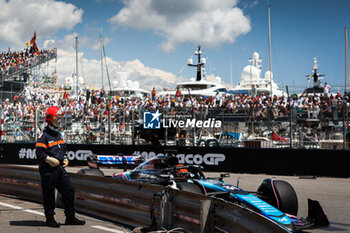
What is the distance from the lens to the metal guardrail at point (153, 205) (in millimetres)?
4637

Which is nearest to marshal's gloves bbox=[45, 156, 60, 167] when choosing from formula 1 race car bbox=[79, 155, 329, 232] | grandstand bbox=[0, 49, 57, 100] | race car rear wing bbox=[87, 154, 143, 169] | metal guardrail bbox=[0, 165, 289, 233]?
metal guardrail bbox=[0, 165, 289, 233]

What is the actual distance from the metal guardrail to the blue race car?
2.61 feet

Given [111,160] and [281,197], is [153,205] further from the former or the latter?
[111,160]

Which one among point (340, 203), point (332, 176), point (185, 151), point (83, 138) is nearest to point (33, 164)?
point (83, 138)

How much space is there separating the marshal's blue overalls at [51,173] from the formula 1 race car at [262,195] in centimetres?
169

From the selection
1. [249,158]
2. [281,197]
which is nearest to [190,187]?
[281,197]

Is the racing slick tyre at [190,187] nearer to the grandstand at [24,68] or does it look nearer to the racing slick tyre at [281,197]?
the racing slick tyre at [281,197]

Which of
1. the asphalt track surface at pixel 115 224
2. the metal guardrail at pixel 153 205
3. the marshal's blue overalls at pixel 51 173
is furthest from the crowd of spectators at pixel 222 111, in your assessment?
the marshal's blue overalls at pixel 51 173

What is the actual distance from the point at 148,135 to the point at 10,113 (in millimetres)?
7445

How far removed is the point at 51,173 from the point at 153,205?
1.59m

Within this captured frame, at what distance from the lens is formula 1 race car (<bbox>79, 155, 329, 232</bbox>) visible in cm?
598

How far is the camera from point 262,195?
276 inches

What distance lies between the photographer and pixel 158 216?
582 centimetres

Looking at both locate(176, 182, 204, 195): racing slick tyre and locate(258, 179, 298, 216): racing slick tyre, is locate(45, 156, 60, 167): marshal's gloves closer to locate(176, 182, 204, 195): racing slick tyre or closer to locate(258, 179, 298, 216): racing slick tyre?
locate(176, 182, 204, 195): racing slick tyre
